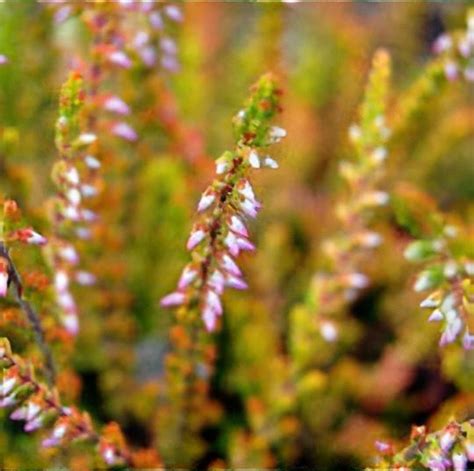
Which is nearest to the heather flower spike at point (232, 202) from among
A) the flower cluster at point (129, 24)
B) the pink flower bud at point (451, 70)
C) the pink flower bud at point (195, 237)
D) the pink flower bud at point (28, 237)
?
the pink flower bud at point (195, 237)

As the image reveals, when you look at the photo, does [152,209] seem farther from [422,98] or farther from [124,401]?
[422,98]

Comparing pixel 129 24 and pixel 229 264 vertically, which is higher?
pixel 129 24

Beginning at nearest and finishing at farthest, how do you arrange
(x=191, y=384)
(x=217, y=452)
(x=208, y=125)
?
(x=191, y=384) → (x=217, y=452) → (x=208, y=125)

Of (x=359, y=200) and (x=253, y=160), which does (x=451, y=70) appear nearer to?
(x=359, y=200)

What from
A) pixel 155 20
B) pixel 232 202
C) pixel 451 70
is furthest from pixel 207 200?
pixel 451 70

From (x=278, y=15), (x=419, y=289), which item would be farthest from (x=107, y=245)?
(x=419, y=289)

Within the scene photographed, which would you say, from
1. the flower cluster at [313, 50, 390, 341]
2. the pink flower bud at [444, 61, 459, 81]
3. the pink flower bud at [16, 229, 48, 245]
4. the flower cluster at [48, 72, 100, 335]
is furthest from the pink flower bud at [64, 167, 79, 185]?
the pink flower bud at [444, 61, 459, 81]
